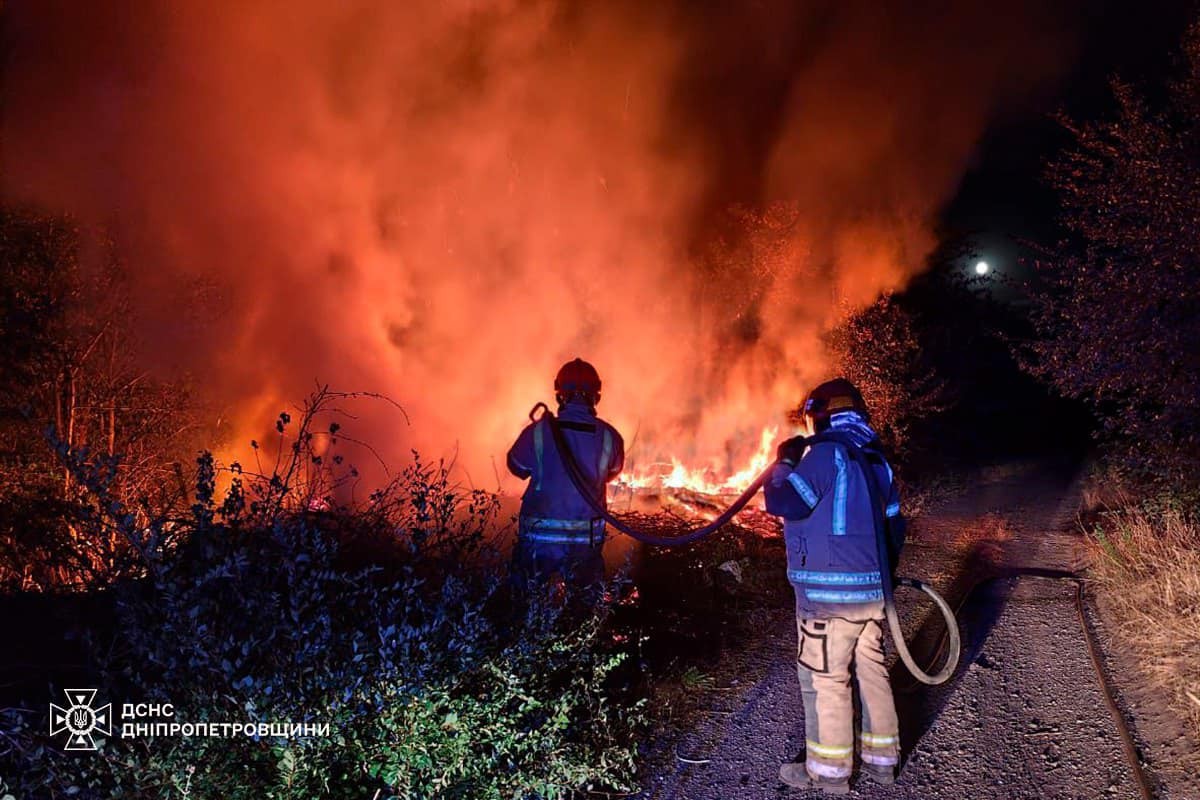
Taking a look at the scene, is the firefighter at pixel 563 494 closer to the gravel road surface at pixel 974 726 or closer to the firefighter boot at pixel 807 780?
the gravel road surface at pixel 974 726

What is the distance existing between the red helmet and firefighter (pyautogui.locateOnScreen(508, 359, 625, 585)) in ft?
0.04

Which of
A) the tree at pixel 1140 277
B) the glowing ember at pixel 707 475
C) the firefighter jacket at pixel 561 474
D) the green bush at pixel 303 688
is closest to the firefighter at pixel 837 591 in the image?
the green bush at pixel 303 688

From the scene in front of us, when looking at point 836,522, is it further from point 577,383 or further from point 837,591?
point 577,383

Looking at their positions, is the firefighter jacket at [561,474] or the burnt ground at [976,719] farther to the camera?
the firefighter jacket at [561,474]

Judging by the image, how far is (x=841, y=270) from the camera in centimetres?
1418

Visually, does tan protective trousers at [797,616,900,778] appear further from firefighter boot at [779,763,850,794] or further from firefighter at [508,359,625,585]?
firefighter at [508,359,625,585]

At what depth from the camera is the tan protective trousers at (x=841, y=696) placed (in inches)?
134

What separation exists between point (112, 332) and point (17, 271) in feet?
5.76

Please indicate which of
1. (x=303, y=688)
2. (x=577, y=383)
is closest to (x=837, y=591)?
(x=577, y=383)

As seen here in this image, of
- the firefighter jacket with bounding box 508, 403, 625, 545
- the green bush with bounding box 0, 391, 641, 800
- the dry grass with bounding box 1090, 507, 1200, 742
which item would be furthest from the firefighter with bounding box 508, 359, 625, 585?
the dry grass with bounding box 1090, 507, 1200, 742

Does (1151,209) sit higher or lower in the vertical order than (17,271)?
lower

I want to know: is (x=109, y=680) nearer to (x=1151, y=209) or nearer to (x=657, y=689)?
(x=657, y=689)

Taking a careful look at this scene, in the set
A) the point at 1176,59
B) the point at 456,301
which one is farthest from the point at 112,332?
the point at 1176,59

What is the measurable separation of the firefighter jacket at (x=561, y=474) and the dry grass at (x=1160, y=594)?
11.3 ft
